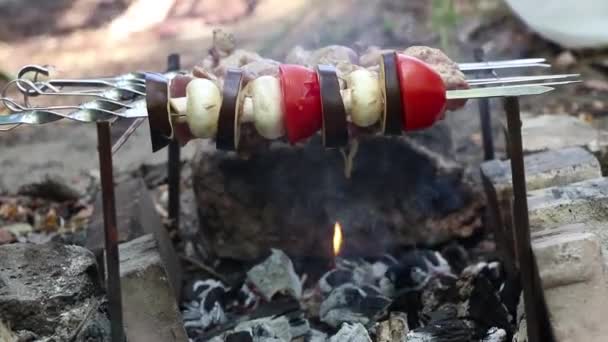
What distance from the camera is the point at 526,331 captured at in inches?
75.1

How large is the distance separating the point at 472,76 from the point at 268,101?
917 millimetres

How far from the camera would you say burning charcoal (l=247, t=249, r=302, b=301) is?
243 centimetres

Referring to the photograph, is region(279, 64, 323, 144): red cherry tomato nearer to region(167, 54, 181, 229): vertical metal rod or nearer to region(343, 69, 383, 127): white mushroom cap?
region(343, 69, 383, 127): white mushroom cap

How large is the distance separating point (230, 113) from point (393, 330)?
0.83 metres

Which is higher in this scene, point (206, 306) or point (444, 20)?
point (444, 20)

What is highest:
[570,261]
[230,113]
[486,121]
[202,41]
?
[202,41]

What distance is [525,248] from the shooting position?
69.9 inches

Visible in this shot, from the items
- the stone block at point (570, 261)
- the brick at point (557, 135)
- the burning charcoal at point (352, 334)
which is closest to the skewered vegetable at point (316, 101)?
the stone block at point (570, 261)

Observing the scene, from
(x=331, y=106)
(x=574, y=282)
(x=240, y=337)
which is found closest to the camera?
(x=331, y=106)

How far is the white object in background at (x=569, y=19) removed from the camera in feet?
13.5

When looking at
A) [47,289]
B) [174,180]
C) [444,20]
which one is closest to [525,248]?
[47,289]

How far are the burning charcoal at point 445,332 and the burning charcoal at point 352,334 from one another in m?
0.11

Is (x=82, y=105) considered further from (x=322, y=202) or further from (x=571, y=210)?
(x=571, y=210)

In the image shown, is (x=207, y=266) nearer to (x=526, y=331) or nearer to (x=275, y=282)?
(x=275, y=282)
